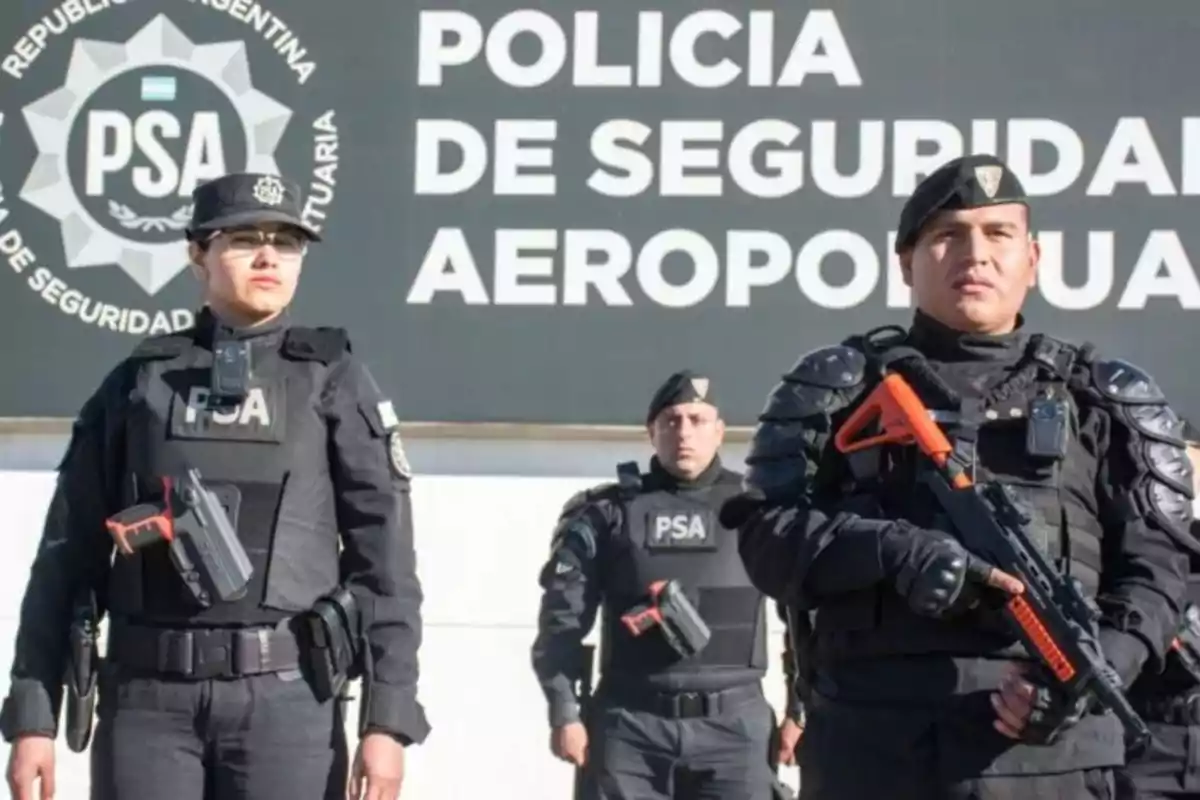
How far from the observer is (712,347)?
6.01 metres

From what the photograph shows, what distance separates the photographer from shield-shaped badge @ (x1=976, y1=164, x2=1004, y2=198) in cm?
256

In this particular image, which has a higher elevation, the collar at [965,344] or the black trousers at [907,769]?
the collar at [965,344]

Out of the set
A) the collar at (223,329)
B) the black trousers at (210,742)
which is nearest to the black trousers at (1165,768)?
the black trousers at (210,742)

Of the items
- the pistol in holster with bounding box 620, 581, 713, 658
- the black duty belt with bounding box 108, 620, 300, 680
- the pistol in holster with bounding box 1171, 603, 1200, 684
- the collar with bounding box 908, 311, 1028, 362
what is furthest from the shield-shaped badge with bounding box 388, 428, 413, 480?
the pistol in holster with bounding box 620, 581, 713, 658

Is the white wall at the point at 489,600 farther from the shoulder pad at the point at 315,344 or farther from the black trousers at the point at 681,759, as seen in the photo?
the shoulder pad at the point at 315,344

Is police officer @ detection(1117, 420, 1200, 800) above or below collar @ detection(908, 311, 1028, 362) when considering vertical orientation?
below

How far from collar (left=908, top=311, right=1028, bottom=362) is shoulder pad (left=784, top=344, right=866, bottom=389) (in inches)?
4.1

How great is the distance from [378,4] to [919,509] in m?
4.12

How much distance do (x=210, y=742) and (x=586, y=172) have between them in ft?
11.3

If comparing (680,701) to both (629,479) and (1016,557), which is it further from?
(1016,557)

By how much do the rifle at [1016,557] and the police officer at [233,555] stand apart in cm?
99

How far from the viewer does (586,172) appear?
6059 mm

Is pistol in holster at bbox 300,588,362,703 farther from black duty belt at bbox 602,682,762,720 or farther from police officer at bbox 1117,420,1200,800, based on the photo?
black duty belt at bbox 602,682,762,720

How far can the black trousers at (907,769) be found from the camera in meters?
2.42
